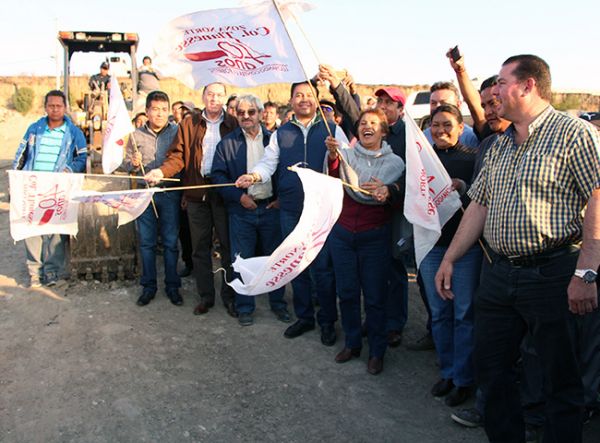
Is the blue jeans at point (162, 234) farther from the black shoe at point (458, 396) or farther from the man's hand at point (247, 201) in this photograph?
the black shoe at point (458, 396)

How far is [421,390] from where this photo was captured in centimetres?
395

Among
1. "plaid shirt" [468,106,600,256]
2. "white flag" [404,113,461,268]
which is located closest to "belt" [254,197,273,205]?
"white flag" [404,113,461,268]

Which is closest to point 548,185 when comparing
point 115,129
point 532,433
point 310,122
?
point 532,433

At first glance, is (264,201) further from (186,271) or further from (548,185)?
(548,185)

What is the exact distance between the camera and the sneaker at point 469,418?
3439 millimetres

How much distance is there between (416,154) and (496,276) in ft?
3.28

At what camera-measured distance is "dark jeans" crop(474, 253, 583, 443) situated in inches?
103

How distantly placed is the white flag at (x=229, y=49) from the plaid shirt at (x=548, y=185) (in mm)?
2127

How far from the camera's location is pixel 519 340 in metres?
2.88

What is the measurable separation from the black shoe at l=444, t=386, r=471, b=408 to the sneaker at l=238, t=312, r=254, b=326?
2.03m

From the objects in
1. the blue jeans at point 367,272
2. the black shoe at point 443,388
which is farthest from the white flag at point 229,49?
the black shoe at point 443,388

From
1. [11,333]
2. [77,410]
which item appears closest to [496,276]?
[77,410]

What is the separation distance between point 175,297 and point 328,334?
70.2 inches

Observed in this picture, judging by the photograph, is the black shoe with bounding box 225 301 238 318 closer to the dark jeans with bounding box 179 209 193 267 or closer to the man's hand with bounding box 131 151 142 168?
the dark jeans with bounding box 179 209 193 267
